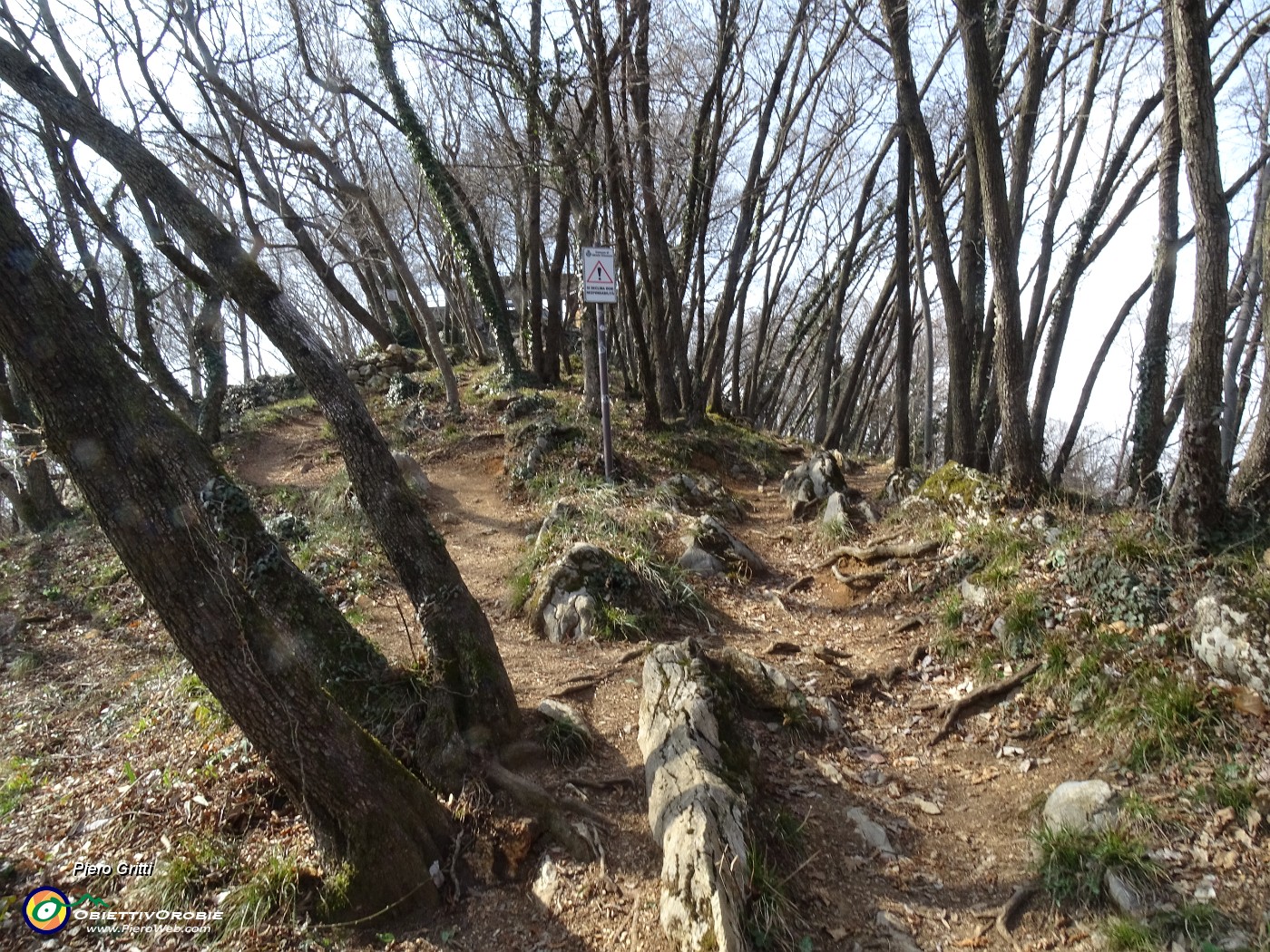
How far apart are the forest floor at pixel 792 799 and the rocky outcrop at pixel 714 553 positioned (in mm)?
414

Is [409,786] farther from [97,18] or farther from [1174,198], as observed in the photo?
[97,18]

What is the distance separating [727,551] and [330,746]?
480cm

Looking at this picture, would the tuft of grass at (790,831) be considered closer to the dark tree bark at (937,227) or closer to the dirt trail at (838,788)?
the dirt trail at (838,788)

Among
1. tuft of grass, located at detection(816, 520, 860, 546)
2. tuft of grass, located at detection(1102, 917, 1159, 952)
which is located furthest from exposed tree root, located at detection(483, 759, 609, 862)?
tuft of grass, located at detection(816, 520, 860, 546)

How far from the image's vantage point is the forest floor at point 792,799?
3217mm

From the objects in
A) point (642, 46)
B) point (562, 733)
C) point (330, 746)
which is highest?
point (642, 46)

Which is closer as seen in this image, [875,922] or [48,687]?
[875,922]

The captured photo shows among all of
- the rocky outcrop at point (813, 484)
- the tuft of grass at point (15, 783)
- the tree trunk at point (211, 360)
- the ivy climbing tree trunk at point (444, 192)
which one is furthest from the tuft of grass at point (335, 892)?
the ivy climbing tree trunk at point (444, 192)

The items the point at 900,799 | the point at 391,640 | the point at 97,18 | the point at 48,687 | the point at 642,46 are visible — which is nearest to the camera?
the point at 900,799

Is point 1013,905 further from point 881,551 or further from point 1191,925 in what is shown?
point 881,551

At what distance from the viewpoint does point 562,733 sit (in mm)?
4430

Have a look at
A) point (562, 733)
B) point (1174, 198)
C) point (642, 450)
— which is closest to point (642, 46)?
point (642, 450)

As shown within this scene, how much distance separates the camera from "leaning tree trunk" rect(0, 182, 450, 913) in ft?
8.81

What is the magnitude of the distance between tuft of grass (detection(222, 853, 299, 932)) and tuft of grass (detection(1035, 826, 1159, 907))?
3.43m
